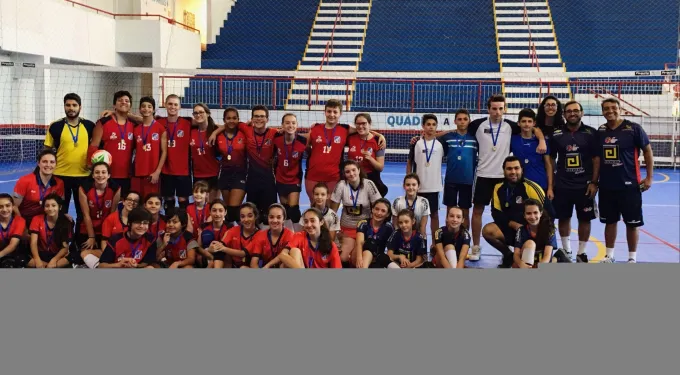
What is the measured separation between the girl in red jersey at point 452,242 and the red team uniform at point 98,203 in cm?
312

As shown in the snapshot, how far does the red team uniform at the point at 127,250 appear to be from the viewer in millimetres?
5309

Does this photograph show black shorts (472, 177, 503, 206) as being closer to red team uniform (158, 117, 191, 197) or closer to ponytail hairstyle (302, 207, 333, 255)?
ponytail hairstyle (302, 207, 333, 255)

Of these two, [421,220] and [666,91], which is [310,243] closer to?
[421,220]

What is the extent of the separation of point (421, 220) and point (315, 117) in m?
10.6

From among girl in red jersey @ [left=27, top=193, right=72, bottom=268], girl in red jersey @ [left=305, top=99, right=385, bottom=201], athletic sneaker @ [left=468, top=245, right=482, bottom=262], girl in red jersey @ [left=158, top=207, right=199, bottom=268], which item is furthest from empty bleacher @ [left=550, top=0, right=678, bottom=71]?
girl in red jersey @ [left=27, top=193, right=72, bottom=268]

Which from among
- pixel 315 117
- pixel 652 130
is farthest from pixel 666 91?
pixel 315 117

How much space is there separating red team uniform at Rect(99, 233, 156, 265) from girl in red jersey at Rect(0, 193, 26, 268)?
82 centimetres

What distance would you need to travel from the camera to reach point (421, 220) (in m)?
5.82

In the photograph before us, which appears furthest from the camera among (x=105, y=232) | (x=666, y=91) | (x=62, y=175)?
(x=666, y=91)

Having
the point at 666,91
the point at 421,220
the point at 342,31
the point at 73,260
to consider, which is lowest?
the point at 73,260

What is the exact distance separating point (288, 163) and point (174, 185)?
4.07 ft

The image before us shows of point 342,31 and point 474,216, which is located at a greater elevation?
point 342,31

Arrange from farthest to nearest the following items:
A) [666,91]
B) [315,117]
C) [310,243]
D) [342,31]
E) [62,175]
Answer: [342,31] < [666,91] < [315,117] < [62,175] < [310,243]

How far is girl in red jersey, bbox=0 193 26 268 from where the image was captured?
537cm
